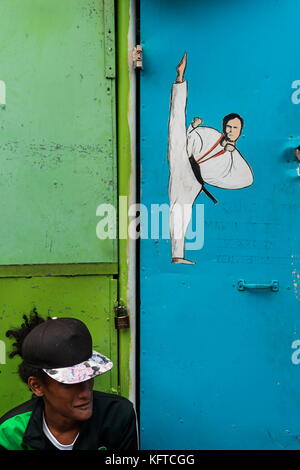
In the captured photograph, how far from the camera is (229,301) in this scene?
2.08 meters

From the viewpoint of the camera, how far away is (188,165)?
2.07 m

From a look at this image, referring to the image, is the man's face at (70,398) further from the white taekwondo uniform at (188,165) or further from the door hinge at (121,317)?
the white taekwondo uniform at (188,165)

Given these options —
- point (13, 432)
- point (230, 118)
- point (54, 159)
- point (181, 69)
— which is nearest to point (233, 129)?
point (230, 118)

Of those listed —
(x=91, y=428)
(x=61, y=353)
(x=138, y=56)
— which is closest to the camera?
(x=61, y=353)

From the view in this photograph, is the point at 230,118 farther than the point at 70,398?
Yes

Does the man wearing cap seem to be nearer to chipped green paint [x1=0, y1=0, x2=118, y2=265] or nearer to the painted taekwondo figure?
chipped green paint [x1=0, y1=0, x2=118, y2=265]

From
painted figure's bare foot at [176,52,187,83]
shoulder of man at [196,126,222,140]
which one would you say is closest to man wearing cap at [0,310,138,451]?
shoulder of man at [196,126,222,140]

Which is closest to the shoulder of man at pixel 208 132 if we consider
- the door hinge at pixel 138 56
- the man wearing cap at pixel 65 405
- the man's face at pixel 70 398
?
the door hinge at pixel 138 56

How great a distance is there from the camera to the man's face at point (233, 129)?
6.69 ft

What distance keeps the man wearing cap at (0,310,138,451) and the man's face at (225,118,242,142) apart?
1143 millimetres

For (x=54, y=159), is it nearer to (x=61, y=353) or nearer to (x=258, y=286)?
(x=61, y=353)

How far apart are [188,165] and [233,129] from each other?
0.89 feet

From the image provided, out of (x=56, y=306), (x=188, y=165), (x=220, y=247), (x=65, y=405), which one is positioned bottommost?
(x=65, y=405)
